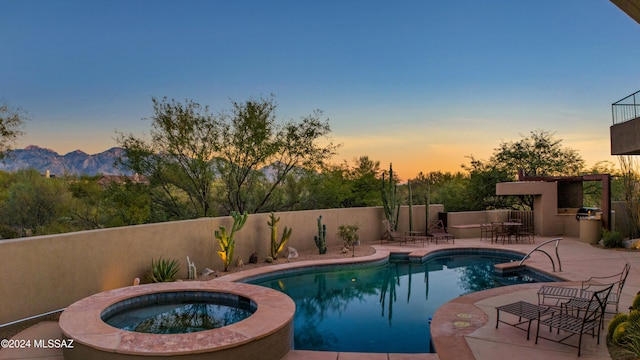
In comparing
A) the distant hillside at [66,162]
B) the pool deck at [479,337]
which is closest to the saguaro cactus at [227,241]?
the pool deck at [479,337]

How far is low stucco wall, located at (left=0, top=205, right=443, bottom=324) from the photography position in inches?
245

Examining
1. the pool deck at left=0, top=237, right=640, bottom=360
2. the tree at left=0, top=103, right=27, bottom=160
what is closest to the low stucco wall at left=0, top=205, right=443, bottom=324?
the pool deck at left=0, top=237, right=640, bottom=360

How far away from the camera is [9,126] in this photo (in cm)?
1234

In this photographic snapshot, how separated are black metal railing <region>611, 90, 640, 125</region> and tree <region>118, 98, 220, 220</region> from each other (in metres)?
12.9

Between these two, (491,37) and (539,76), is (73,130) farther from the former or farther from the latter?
(539,76)

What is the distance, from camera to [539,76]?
16.9 meters

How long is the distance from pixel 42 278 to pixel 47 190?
1524 cm

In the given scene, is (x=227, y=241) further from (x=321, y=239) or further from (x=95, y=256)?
(x=321, y=239)

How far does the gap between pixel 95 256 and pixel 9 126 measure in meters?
7.88

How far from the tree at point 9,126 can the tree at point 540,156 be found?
2218 cm

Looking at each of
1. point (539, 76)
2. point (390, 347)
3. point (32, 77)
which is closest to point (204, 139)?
point (32, 77)

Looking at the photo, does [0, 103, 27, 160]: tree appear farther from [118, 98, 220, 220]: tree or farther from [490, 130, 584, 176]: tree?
[490, 130, 584, 176]: tree

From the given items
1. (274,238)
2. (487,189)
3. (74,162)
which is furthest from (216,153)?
(487,189)

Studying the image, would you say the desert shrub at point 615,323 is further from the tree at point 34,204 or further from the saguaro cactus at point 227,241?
the tree at point 34,204
